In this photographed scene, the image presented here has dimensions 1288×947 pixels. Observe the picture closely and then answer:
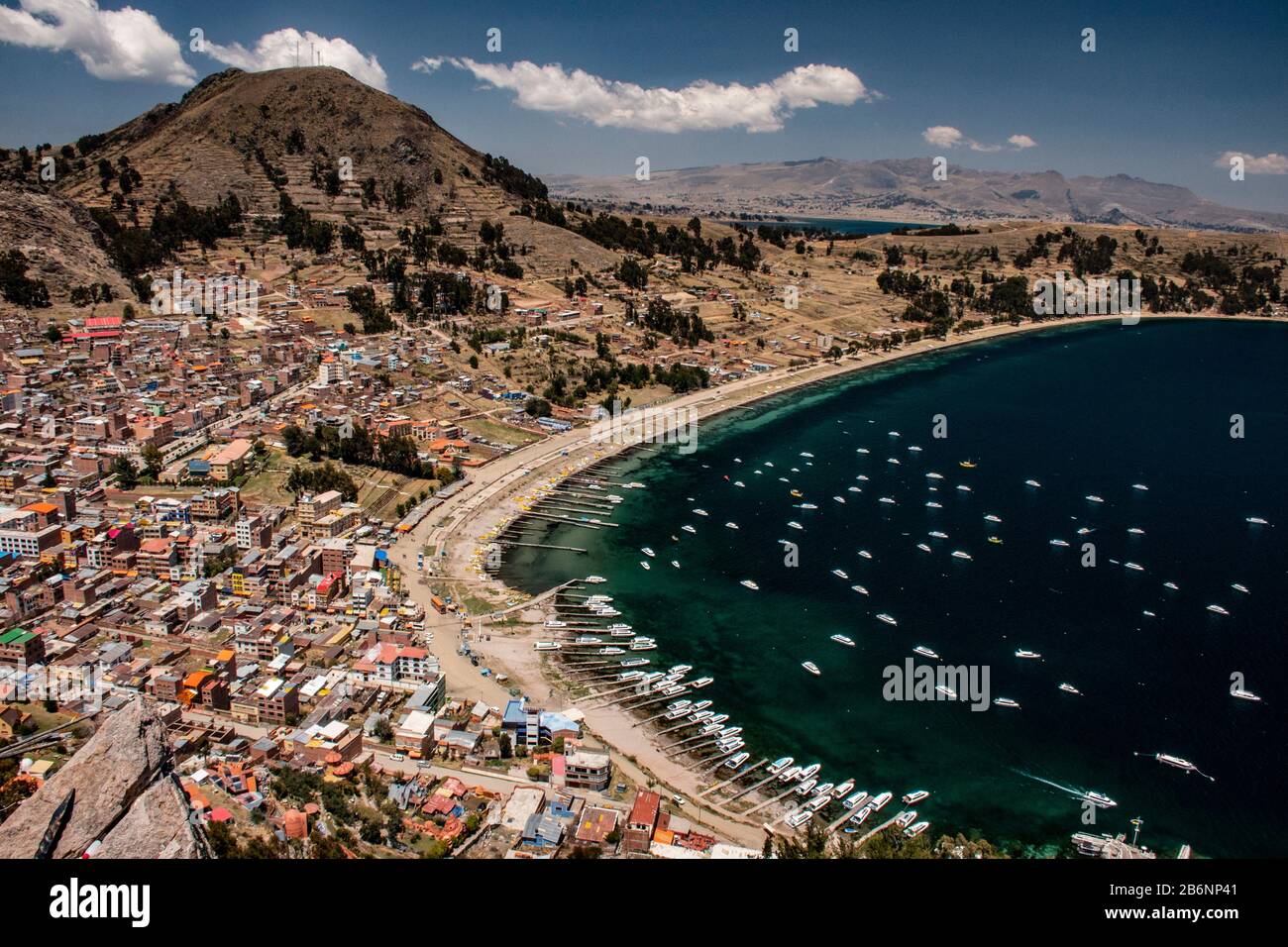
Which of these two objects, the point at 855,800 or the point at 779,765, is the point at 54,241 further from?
the point at 855,800

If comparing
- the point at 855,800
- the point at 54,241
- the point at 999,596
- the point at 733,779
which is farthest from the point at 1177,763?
the point at 54,241

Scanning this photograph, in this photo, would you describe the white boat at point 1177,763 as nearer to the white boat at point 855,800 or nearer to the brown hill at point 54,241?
the white boat at point 855,800

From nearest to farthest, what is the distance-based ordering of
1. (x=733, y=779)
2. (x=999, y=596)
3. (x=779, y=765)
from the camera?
1. (x=733, y=779)
2. (x=779, y=765)
3. (x=999, y=596)

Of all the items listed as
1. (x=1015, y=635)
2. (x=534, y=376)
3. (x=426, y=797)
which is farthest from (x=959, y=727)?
(x=534, y=376)

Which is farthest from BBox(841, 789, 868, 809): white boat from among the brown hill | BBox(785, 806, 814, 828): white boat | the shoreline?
the brown hill

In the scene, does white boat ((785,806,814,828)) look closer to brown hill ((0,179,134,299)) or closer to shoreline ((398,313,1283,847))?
shoreline ((398,313,1283,847))

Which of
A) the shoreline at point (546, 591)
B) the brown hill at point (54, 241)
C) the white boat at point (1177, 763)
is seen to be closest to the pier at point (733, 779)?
the shoreline at point (546, 591)
